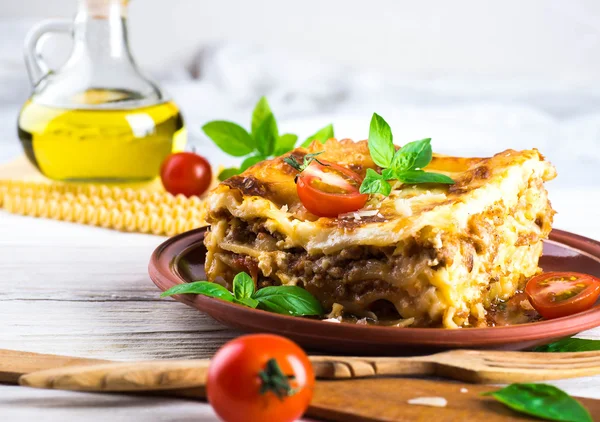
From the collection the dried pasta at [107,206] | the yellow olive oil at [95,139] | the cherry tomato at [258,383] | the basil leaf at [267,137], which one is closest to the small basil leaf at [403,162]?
the cherry tomato at [258,383]

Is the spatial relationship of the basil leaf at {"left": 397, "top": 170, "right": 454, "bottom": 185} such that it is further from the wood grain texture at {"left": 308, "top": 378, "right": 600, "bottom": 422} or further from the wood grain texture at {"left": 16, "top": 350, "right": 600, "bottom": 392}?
the wood grain texture at {"left": 308, "top": 378, "right": 600, "bottom": 422}

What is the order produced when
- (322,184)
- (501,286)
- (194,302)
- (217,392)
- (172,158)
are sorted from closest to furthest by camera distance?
(217,392) < (194,302) < (322,184) < (501,286) < (172,158)

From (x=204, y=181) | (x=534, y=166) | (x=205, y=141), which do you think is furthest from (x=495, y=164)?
(x=205, y=141)

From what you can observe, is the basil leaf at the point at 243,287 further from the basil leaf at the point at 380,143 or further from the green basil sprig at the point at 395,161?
the basil leaf at the point at 380,143

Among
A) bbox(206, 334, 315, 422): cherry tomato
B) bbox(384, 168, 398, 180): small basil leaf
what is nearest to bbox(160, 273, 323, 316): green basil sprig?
bbox(384, 168, 398, 180): small basil leaf

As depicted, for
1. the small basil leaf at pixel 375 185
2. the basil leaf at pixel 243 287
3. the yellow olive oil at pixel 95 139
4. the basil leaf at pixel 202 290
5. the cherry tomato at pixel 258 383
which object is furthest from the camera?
the yellow olive oil at pixel 95 139

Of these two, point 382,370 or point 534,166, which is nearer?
point 382,370

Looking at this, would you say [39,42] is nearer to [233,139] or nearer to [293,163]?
[233,139]

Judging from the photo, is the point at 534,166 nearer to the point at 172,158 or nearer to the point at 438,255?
the point at 438,255
